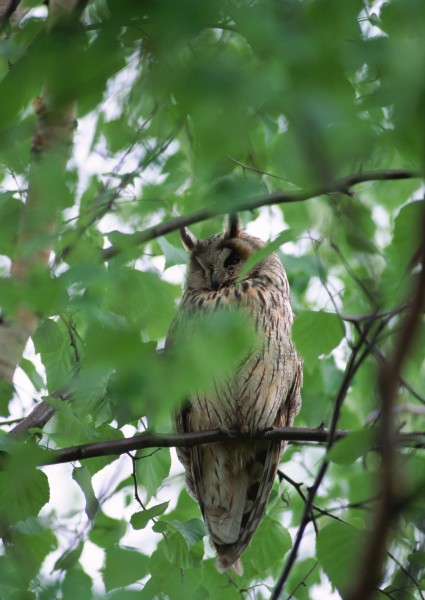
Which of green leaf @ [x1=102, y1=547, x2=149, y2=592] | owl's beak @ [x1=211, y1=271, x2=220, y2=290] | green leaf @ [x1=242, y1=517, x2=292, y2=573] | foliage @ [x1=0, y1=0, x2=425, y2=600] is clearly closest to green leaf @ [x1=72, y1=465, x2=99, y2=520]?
foliage @ [x1=0, y1=0, x2=425, y2=600]

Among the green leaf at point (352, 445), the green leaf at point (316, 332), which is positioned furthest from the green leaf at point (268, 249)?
the green leaf at point (316, 332)

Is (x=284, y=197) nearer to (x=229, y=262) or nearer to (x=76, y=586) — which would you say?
(x=76, y=586)

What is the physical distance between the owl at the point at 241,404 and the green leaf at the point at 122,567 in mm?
527

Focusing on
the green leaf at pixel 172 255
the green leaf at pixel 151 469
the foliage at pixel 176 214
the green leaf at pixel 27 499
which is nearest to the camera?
the foliage at pixel 176 214

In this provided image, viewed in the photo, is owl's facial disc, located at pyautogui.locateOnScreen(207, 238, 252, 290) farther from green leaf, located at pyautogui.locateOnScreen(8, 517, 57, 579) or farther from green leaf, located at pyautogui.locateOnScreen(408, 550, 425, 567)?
green leaf, located at pyautogui.locateOnScreen(408, 550, 425, 567)

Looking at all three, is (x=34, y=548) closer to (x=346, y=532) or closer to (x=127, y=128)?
(x=346, y=532)

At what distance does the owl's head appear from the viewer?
3.10m


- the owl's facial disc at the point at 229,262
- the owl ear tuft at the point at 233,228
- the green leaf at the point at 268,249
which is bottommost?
the green leaf at the point at 268,249

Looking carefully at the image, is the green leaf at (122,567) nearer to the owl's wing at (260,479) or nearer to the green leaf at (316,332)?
the owl's wing at (260,479)

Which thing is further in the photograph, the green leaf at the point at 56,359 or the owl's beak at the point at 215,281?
the owl's beak at the point at 215,281

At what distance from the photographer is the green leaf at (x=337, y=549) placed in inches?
74.9

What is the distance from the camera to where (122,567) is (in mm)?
2162

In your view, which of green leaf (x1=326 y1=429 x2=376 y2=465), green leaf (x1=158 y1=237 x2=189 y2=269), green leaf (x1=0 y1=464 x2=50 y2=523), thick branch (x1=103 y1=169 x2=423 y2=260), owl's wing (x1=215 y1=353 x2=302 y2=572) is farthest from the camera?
owl's wing (x1=215 y1=353 x2=302 y2=572)

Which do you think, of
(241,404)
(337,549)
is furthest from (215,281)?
(337,549)
